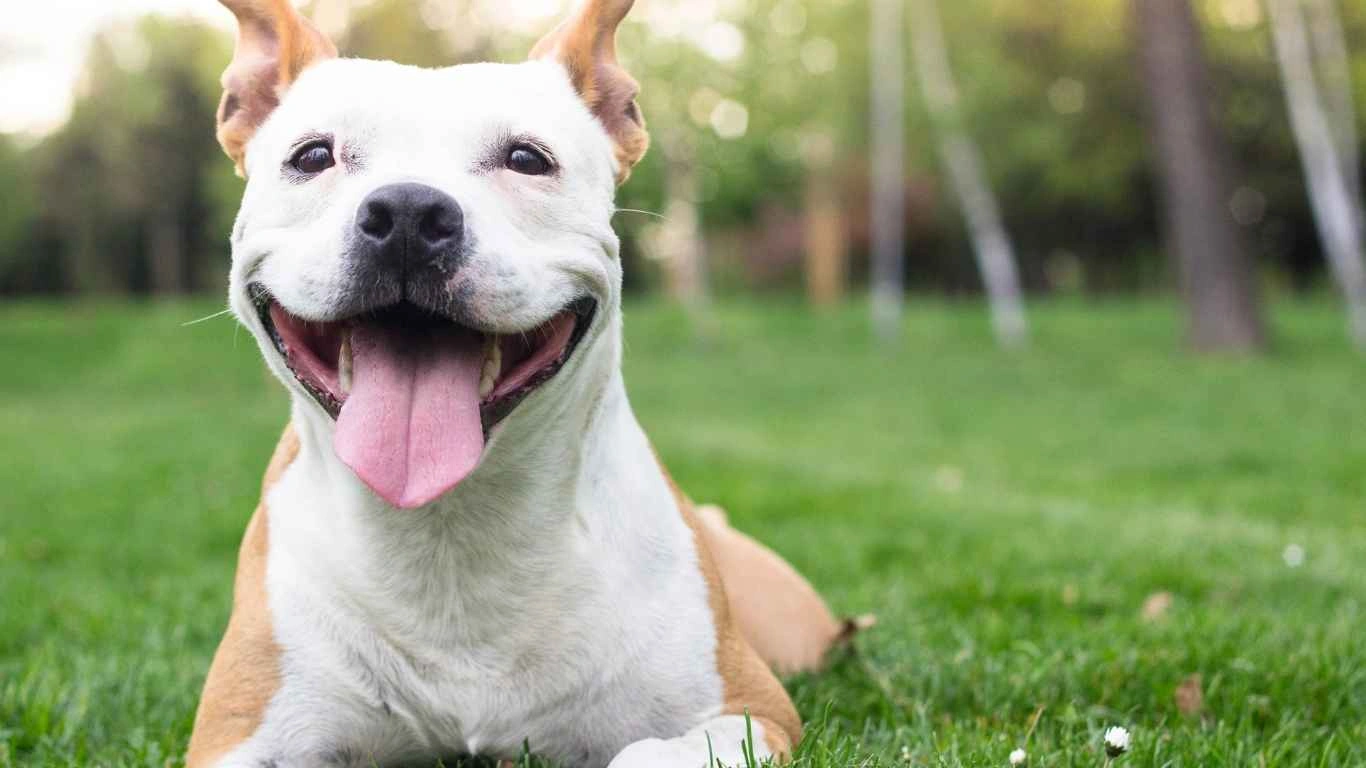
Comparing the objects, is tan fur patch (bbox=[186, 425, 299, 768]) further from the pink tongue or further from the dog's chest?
the pink tongue

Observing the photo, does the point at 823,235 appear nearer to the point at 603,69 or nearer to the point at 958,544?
the point at 958,544

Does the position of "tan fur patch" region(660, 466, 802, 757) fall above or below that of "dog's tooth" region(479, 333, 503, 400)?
below

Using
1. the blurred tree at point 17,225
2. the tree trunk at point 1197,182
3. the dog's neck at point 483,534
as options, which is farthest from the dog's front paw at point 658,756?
the blurred tree at point 17,225

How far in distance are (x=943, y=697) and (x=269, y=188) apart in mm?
2008

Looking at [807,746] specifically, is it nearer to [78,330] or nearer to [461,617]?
[461,617]

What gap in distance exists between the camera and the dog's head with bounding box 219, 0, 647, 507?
91.4 inches

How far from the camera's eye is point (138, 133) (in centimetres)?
3081

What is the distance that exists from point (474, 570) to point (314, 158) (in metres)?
0.85

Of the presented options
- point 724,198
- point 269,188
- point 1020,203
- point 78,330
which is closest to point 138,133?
point 78,330

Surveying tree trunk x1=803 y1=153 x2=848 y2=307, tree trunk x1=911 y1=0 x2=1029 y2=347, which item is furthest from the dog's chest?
tree trunk x1=803 y1=153 x2=848 y2=307

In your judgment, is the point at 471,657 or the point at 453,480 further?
the point at 471,657

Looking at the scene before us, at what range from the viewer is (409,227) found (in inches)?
89.7

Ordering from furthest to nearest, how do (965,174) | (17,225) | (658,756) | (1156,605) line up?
1. (17,225)
2. (965,174)
3. (1156,605)
4. (658,756)

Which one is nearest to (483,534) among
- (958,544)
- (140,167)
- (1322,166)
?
(958,544)
